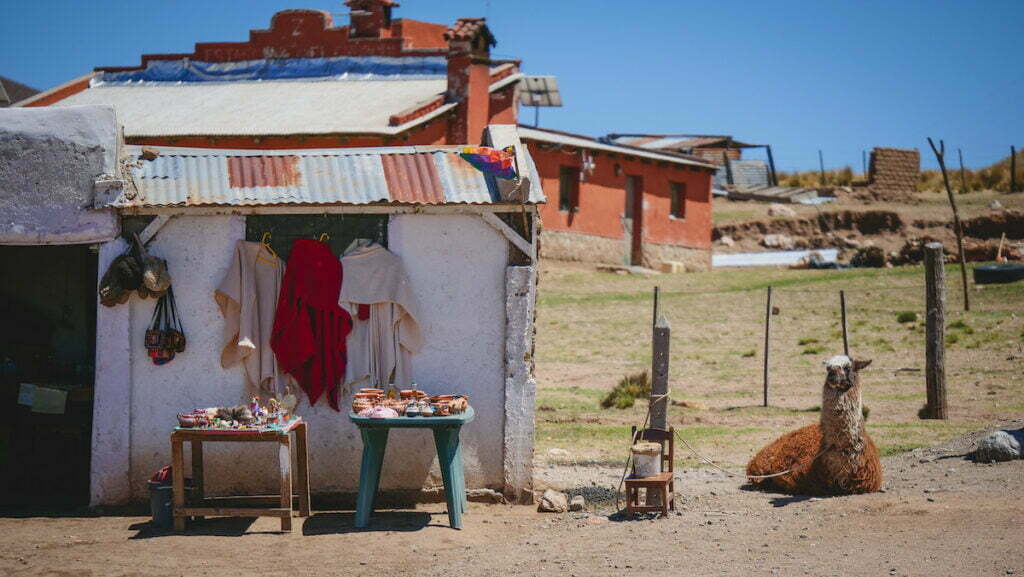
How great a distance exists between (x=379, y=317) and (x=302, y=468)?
1.38 m

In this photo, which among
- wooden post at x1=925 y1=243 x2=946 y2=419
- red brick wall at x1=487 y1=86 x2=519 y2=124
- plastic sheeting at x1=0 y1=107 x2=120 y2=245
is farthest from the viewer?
red brick wall at x1=487 y1=86 x2=519 y2=124

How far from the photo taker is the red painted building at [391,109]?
23.4 m

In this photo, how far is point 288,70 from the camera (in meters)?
30.8

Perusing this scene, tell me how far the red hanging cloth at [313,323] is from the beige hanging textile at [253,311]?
9 cm

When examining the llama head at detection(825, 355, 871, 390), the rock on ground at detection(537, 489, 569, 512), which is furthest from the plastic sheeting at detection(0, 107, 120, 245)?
the llama head at detection(825, 355, 871, 390)

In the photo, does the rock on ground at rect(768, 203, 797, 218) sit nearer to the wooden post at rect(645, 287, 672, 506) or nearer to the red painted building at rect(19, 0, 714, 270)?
the red painted building at rect(19, 0, 714, 270)

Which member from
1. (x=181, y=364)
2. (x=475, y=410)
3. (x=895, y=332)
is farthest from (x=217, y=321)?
(x=895, y=332)

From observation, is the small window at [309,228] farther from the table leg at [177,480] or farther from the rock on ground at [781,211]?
the rock on ground at [781,211]

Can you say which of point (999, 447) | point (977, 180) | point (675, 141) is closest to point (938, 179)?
point (977, 180)

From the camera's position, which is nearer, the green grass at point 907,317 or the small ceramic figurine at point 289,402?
the small ceramic figurine at point 289,402

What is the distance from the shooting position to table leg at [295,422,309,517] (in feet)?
29.2

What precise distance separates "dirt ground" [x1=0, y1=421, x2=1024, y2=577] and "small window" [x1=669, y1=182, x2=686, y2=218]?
24.3 meters

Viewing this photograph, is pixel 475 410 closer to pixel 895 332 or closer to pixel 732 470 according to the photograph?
pixel 732 470

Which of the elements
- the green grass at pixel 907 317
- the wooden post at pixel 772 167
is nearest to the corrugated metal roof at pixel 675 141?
the wooden post at pixel 772 167
